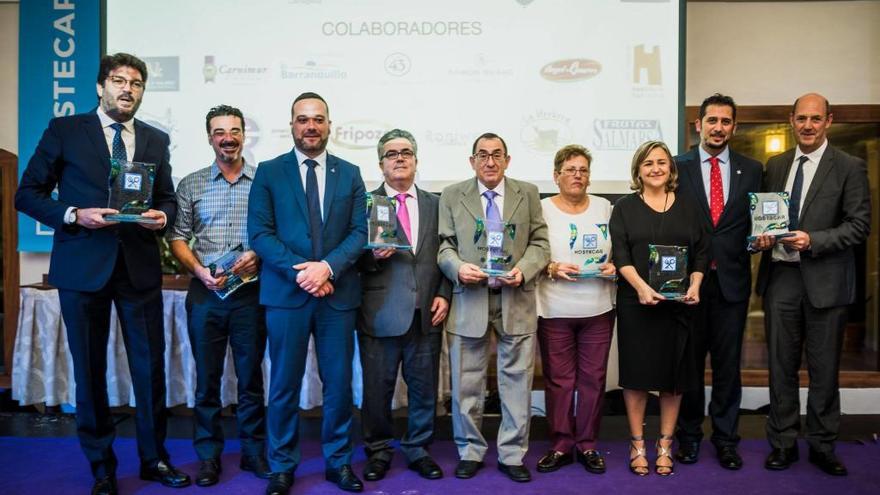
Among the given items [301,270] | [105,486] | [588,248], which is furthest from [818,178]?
[105,486]

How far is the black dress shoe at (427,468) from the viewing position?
122 inches

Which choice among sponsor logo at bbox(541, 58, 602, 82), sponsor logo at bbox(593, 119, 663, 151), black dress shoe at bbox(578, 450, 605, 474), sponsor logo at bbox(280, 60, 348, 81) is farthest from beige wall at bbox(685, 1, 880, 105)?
black dress shoe at bbox(578, 450, 605, 474)

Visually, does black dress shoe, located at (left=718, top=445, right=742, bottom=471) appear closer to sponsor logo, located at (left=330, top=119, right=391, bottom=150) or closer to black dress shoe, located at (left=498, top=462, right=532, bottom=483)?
black dress shoe, located at (left=498, top=462, right=532, bottom=483)

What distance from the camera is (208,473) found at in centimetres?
303

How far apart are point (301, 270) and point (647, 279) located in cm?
160

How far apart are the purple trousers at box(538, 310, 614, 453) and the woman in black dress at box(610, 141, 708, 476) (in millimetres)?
105

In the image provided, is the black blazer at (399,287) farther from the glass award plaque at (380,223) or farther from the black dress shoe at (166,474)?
the black dress shoe at (166,474)

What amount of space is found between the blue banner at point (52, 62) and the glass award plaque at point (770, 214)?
14.1ft

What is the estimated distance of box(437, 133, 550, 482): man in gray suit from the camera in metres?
3.04

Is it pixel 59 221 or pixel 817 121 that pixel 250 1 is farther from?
pixel 817 121

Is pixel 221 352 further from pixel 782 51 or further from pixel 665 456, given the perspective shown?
pixel 782 51

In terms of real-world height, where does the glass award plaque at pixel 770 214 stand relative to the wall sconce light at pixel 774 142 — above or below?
below

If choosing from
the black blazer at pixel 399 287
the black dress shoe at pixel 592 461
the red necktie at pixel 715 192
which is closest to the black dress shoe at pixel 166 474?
the black blazer at pixel 399 287

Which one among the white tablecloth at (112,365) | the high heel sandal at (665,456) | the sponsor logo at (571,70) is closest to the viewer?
the high heel sandal at (665,456)
